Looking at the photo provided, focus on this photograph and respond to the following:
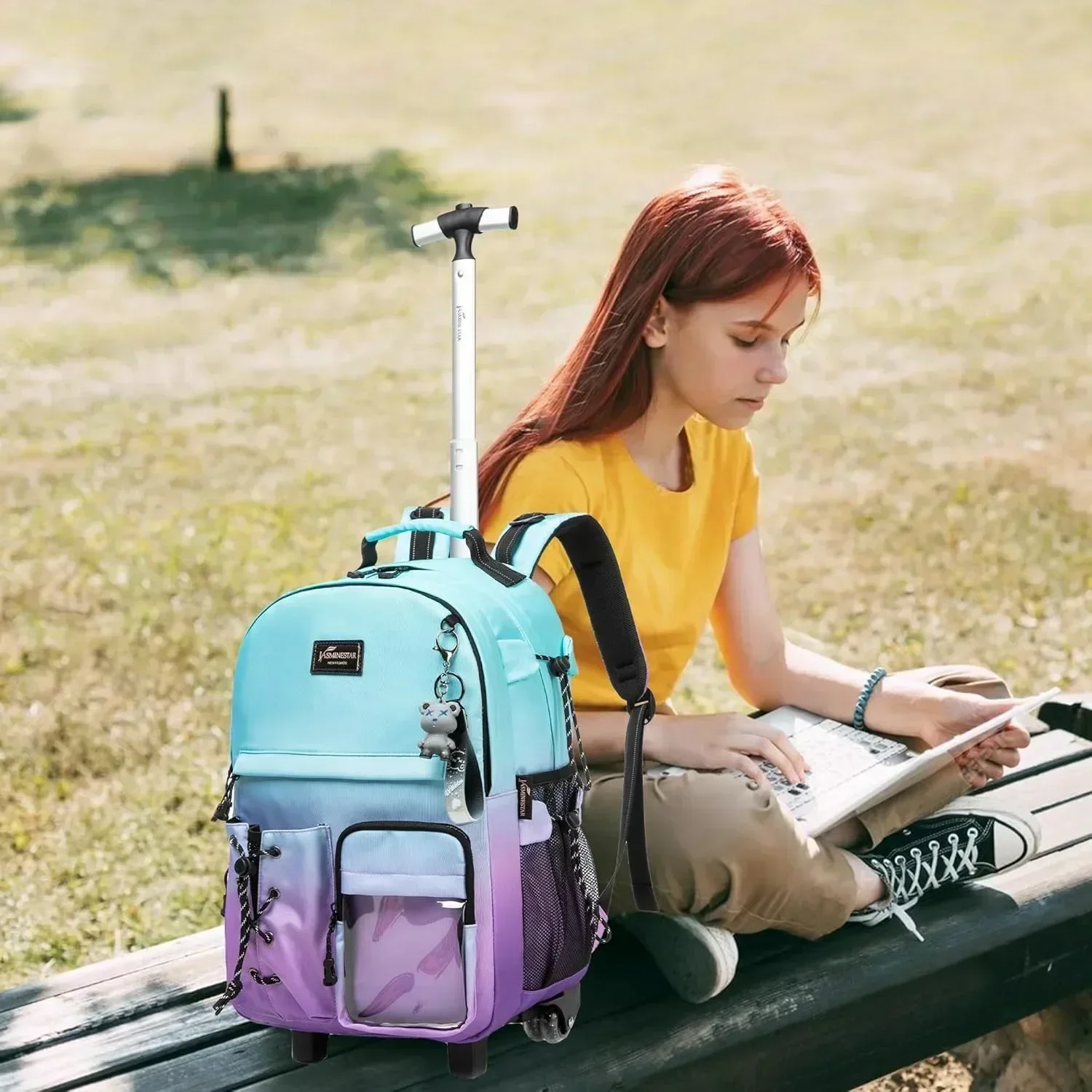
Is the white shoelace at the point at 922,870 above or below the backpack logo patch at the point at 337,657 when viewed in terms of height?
below

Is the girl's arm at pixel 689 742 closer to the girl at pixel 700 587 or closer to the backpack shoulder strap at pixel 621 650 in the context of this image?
the girl at pixel 700 587

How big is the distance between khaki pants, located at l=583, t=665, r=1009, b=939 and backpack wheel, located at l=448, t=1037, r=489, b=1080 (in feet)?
1.11

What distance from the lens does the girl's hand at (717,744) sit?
7.60 feet

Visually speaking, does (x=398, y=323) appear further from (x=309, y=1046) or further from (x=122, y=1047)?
(x=309, y=1046)

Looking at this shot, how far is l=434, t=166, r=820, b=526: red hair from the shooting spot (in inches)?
92.1

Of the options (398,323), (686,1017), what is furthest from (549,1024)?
(398,323)

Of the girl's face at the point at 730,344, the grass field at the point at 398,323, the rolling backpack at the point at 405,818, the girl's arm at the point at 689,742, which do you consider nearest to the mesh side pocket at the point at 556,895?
the rolling backpack at the point at 405,818

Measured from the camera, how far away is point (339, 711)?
1.87 meters

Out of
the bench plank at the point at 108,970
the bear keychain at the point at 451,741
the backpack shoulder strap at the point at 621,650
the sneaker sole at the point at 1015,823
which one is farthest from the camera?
the sneaker sole at the point at 1015,823

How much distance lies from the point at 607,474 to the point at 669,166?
10597mm

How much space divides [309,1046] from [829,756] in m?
1.01

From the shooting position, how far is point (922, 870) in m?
2.44

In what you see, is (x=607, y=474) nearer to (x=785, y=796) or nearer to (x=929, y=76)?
(x=785, y=796)

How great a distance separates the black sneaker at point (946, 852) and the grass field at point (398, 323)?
112 centimetres
